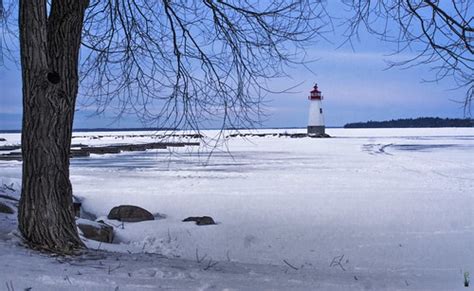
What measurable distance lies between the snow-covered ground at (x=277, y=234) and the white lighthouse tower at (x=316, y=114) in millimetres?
43050

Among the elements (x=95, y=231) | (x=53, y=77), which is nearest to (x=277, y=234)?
(x=95, y=231)

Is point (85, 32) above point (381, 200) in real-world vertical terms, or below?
above

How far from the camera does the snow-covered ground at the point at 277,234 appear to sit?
4.52m

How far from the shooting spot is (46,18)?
5.04 meters

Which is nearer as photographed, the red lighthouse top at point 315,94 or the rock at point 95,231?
the rock at point 95,231

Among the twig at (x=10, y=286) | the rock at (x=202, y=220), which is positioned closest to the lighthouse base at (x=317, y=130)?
the rock at (x=202, y=220)

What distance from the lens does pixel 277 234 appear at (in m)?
8.30

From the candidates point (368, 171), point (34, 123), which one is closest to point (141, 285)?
point (34, 123)

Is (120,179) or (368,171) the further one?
(368,171)

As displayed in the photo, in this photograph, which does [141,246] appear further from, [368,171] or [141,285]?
[368,171]

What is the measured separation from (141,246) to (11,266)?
3.58 metres

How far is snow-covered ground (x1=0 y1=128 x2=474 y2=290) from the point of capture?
14.8 ft

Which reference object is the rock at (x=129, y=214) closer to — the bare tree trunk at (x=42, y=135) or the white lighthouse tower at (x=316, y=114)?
the bare tree trunk at (x=42, y=135)

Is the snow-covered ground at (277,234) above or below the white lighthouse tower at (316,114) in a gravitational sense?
below
